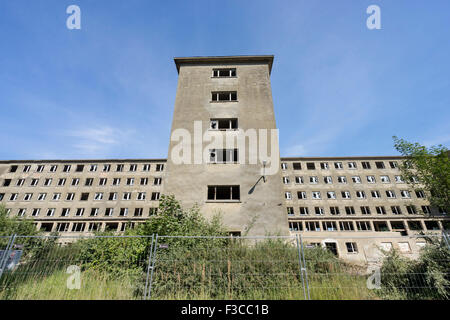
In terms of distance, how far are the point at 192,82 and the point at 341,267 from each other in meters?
17.6

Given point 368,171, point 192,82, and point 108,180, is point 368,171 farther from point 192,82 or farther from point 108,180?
point 108,180

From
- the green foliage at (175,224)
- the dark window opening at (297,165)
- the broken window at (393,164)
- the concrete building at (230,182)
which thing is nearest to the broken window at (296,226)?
the concrete building at (230,182)

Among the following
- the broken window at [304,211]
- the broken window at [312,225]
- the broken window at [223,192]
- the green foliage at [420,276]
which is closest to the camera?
the green foliage at [420,276]

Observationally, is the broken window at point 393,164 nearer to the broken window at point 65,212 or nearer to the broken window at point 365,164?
the broken window at point 365,164

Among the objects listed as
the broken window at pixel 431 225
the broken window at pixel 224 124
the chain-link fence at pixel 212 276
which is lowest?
the chain-link fence at pixel 212 276

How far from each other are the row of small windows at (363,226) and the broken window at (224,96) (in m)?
27.8

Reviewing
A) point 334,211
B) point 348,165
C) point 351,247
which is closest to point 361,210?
point 334,211

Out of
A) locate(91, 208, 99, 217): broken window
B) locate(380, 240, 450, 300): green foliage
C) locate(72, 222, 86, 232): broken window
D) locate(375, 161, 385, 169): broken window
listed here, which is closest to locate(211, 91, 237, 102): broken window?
locate(380, 240, 450, 300): green foliage

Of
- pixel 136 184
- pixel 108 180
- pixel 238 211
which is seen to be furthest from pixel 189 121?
pixel 108 180

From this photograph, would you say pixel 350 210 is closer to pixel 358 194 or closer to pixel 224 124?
pixel 358 194

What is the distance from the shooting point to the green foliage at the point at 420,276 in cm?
722

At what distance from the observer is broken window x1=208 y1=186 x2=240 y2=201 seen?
47.8 ft

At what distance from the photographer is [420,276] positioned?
8.02 meters

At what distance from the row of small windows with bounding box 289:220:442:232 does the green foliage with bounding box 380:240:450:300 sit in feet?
93.8
